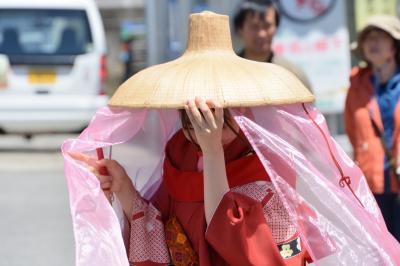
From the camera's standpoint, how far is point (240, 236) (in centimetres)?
211

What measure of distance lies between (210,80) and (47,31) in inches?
345

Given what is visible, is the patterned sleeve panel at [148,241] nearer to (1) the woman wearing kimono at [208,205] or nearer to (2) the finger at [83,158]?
(1) the woman wearing kimono at [208,205]

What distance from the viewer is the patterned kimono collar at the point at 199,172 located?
225 cm

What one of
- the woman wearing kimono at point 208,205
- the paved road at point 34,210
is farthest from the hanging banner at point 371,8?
the woman wearing kimono at point 208,205

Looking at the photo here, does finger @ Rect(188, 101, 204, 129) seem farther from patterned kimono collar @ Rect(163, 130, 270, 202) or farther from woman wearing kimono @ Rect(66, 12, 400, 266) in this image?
patterned kimono collar @ Rect(163, 130, 270, 202)

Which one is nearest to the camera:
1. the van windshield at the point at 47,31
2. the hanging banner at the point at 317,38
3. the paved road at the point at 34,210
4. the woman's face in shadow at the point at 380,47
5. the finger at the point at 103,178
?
the finger at the point at 103,178

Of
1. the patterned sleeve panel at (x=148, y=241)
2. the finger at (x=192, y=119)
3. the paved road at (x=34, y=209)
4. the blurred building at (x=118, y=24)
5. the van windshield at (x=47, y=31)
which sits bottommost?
the blurred building at (x=118, y=24)

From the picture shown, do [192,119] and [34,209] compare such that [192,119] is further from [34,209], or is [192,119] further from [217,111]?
[34,209]

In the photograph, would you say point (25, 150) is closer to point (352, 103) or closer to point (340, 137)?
point (340, 137)

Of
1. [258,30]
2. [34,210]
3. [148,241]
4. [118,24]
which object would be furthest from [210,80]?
[118,24]

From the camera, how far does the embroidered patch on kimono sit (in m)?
2.19

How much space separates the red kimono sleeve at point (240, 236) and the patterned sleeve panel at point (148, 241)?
26 centimetres

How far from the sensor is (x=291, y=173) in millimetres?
2174

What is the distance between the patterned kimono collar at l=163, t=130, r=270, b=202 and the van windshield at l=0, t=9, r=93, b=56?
8.35 m
